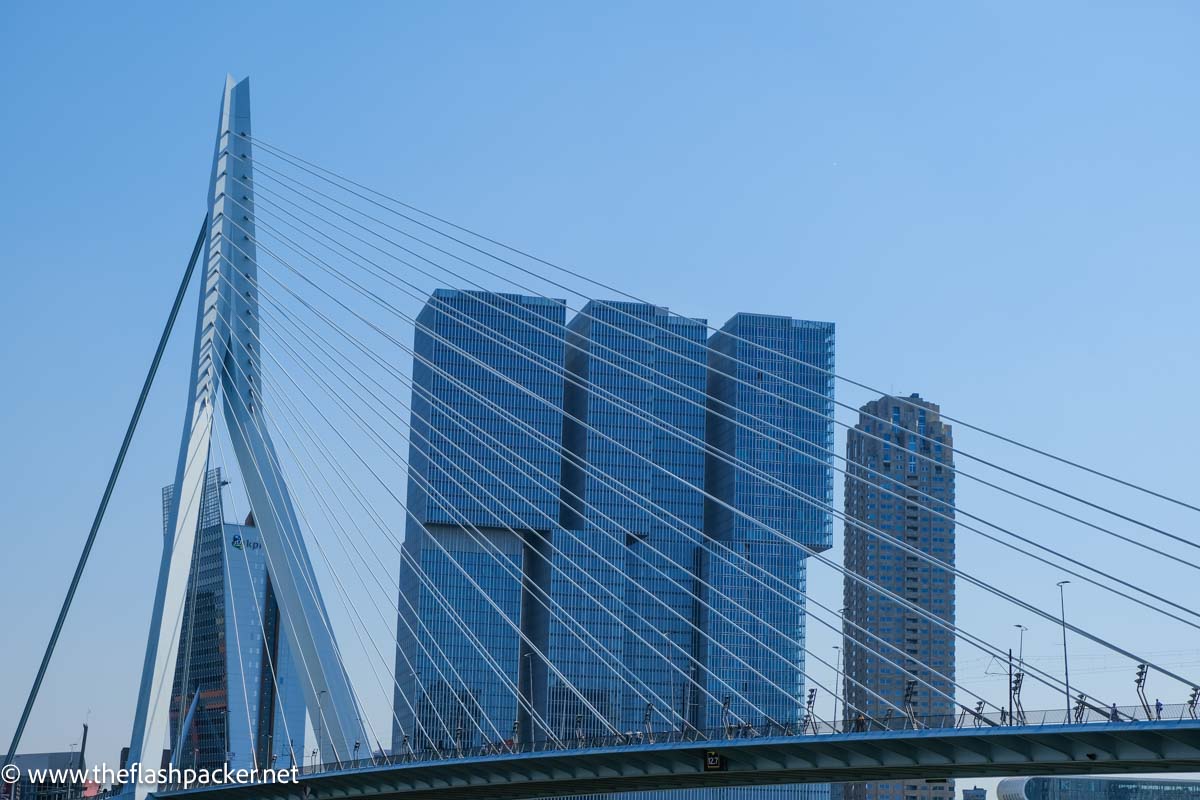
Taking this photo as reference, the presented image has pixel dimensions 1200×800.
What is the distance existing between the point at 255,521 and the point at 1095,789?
366 ft

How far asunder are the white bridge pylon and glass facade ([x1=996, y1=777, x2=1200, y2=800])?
323ft

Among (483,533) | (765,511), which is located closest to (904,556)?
(765,511)

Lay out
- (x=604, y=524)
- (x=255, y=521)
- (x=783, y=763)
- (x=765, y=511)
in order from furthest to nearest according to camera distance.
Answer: (x=765, y=511), (x=604, y=524), (x=783, y=763), (x=255, y=521)

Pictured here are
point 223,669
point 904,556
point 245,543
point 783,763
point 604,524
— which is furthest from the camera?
point 904,556

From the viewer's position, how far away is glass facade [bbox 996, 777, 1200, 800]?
136500 mm

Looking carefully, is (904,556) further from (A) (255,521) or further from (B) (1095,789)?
(A) (255,521)

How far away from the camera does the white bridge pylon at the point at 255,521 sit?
43719 millimetres

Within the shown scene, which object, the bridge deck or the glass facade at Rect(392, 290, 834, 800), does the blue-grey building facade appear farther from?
the bridge deck

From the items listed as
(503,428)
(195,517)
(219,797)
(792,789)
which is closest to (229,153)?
(195,517)

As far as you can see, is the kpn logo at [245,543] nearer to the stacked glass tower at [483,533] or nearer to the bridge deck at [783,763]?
the stacked glass tower at [483,533]

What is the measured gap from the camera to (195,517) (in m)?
45.2

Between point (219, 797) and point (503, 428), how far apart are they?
93274 mm

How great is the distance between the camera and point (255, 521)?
144 ft

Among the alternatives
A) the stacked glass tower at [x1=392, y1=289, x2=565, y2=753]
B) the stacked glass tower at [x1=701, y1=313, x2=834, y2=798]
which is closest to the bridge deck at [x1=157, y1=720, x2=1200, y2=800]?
the stacked glass tower at [x1=392, y1=289, x2=565, y2=753]
